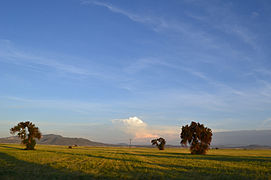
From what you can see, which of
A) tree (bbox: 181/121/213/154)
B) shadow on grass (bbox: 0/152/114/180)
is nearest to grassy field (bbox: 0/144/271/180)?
shadow on grass (bbox: 0/152/114/180)

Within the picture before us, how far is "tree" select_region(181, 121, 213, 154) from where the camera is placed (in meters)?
75.7

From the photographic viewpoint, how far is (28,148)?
83.9m

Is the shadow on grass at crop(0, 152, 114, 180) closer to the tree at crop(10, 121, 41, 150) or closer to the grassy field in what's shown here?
the grassy field

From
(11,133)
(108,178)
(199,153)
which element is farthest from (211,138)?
(11,133)

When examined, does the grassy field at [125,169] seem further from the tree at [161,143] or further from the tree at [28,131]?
the tree at [161,143]

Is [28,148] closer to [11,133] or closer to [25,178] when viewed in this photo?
[11,133]

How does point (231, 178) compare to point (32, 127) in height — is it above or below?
below

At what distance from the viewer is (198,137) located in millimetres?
76875

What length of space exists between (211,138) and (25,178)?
6581cm

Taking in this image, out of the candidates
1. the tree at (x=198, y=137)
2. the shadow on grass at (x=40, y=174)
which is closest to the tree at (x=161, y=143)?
the tree at (x=198, y=137)

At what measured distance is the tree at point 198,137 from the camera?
75.7 m

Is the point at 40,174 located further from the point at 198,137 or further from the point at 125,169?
the point at 198,137

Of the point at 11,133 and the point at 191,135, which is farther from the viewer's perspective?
the point at 11,133

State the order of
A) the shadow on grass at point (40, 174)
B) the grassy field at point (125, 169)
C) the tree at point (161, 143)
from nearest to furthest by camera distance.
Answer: the shadow on grass at point (40, 174)
the grassy field at point (125, 169)
the tree at point (161, 143)
